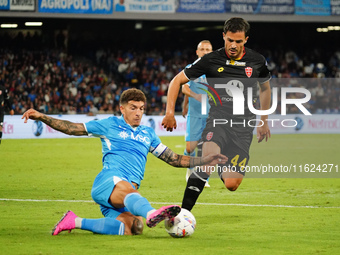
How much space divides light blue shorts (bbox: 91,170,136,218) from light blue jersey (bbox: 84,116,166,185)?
0.07 m

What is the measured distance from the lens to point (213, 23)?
34.1m

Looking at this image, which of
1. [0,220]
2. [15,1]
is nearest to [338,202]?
[0,220]

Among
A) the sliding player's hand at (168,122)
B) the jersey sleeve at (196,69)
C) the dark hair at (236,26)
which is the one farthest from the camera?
the jersey sleeve at (196,69)

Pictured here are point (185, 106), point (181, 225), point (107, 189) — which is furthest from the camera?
point (185, 106)

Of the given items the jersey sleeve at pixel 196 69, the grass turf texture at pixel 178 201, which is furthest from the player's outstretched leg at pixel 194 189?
the jersey sleeve at pixel 196 69

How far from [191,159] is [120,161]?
2.37 feet

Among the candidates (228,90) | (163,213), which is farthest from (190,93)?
(163,213)

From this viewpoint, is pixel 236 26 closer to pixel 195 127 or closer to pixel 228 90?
pixel 228 90

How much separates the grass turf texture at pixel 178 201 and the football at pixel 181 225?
0.31 ft

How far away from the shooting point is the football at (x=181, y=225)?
6180mm

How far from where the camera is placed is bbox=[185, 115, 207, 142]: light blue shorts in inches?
428

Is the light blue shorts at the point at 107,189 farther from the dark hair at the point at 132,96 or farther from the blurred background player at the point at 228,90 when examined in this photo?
the blurred background player at the point at 228,90

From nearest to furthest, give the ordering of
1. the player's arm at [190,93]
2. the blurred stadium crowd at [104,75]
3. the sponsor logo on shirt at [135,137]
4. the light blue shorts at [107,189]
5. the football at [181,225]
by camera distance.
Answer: the football at [181,225] → the light blue shorts at [107,189] → the sponsor logo on shirt at [135,137] → the player's arm at [190,93] → the blurred stadium crowd at [104,75]

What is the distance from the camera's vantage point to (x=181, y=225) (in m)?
6.19
